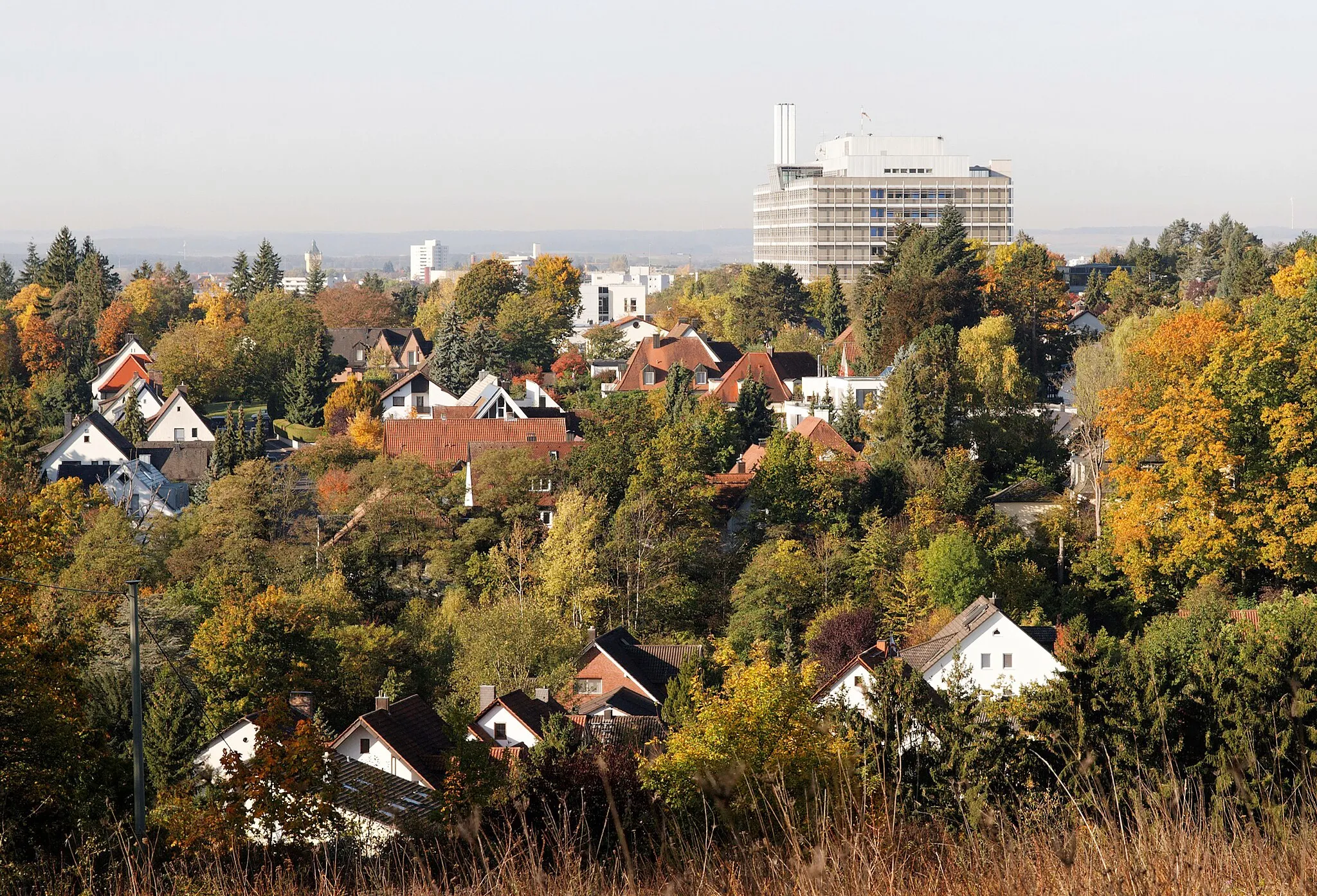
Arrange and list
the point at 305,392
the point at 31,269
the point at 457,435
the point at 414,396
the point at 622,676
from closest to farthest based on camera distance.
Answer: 1. the point at 622,676
2. the point at 457,435
3. the point at 414,396
4. the point at 305,392
5. the point at 31,269

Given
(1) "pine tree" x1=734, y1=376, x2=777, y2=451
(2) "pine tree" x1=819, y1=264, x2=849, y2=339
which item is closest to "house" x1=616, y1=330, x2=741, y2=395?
(2) "pine tree" x1=819, y1=264, x2=849, y2=339

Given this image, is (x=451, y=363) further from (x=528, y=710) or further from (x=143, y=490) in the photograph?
(x=528, y=710)

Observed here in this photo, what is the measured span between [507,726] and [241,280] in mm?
60381

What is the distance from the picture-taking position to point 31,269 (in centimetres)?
7512

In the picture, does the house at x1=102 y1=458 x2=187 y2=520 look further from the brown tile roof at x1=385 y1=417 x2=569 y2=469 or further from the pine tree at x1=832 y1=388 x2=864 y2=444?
the pine tree at x1=832 y1=388 x2=864 y2=444

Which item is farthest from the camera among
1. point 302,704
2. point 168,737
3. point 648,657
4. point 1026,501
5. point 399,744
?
point 1026,501

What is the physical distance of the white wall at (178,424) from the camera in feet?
141

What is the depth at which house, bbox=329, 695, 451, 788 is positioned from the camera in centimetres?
1752

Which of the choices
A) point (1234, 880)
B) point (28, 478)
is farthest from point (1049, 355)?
point (1234, 880)

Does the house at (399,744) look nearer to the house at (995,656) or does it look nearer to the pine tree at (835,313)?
the house at (995,656)

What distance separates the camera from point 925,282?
1406 inches

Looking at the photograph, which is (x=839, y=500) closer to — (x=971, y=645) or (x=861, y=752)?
(x=971, y=645)

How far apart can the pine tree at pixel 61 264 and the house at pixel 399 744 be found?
51.1m

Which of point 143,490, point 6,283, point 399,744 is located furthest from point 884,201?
point 399,744
